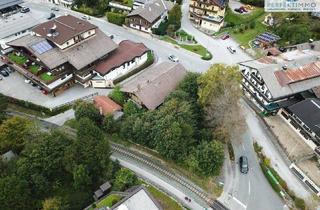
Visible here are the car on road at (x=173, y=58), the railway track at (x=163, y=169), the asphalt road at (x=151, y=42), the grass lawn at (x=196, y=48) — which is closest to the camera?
the railway track at (x=163, y=169)

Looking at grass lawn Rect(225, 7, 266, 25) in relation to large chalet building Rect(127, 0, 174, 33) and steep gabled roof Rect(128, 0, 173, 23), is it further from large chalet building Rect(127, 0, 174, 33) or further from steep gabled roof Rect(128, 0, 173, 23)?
large chalet building Rect(127, 0, 174, 33)

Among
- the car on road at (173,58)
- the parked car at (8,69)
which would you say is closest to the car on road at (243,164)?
the car on road at (173,58)

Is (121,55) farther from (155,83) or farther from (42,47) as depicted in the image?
(42,47)

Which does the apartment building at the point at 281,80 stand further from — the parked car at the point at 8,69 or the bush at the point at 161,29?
the parked car at the point at 8,69

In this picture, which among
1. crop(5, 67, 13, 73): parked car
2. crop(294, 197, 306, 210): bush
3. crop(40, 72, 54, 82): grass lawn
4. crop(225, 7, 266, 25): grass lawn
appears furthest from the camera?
crop(225, 7, 266, 25): grass lawn

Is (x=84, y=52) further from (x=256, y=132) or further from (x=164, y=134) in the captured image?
(x=256, y=132)

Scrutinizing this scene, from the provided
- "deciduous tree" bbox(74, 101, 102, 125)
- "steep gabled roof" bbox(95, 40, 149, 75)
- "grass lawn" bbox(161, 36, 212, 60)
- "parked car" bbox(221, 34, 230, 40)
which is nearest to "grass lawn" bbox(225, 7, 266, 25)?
"parked car" bbox(221, 34, 230, 40)

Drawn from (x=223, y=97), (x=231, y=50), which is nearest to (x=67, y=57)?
(x=223, y=97)
